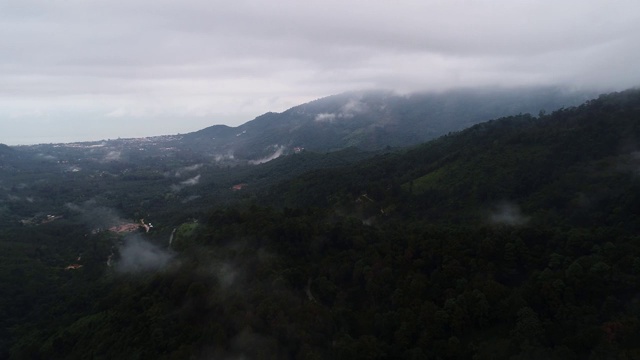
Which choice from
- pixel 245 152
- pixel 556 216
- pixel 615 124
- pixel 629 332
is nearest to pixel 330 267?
pixel 629 332

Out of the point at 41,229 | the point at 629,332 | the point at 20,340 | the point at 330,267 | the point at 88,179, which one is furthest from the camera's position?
A: the point at 88,179

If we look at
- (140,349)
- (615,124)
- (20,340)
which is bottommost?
(20,340)

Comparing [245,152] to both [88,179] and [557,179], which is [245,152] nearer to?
[88,179]

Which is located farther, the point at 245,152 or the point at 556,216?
the point at 245,152

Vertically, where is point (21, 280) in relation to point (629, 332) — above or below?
below

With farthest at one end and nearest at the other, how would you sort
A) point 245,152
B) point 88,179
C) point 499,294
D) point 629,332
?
point 245,152, point 88,179, point 499,294, point 629,332

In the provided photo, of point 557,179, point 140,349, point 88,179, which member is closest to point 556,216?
point 557,179

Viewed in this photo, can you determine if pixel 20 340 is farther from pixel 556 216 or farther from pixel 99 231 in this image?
pixel 556 216
